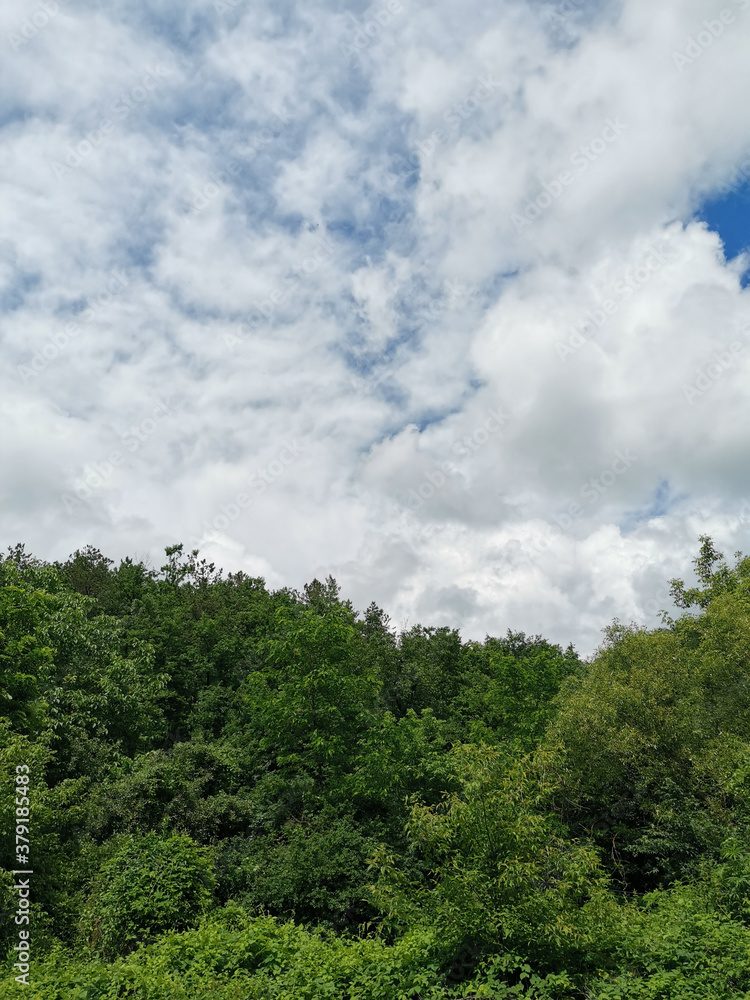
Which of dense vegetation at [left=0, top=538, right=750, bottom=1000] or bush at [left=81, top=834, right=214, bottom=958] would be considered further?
bush at [left=81, top=834, right=214, bottom=958]

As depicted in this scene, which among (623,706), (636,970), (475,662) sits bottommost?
(636,970)

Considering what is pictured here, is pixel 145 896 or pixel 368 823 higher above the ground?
pixel 368 823

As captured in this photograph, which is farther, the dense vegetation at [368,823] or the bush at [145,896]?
the bush at [145,896]

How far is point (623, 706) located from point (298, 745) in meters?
12.6

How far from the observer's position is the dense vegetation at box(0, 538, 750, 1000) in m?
9.92

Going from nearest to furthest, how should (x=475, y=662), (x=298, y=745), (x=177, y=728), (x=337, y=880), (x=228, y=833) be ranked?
1. (x=337, y=880)
2. (x=228, y=833)
3. (x=298, y=745)
4. (x=177, y=728)
5. (x=475, y=662)

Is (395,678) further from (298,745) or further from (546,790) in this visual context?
(546,790)

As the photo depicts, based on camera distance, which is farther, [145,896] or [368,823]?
[368,823]

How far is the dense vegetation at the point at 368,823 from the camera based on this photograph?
9922 mm

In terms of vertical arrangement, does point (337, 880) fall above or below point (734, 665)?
below

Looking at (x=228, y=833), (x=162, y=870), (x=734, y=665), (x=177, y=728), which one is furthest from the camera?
(x=177, y=728)

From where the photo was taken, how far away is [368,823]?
20.9 m

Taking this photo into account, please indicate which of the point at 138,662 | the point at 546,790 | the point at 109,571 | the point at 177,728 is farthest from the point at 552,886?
the point at 109,571

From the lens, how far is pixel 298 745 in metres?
24.2
